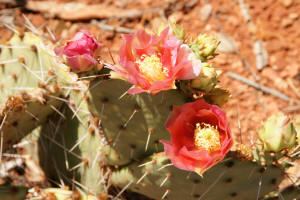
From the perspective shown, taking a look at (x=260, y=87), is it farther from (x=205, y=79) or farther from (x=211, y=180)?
(x=205, y=79)

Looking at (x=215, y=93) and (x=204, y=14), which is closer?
(x=215, y=93)

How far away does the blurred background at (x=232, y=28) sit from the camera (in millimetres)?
2027

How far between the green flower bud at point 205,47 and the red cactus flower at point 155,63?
0.09 m

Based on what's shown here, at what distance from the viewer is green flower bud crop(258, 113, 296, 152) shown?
93 cm

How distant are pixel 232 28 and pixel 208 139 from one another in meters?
1.46

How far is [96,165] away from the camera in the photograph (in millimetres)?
1298

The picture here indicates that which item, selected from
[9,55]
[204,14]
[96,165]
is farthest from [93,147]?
[204,14]

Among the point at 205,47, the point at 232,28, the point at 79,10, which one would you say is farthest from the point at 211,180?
the point at 79,10

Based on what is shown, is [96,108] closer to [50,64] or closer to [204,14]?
[50,64]

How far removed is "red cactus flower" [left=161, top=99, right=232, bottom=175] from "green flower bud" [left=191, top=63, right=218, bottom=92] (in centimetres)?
5

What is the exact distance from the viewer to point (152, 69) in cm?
88

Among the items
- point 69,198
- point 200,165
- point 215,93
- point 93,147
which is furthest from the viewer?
point 93,147

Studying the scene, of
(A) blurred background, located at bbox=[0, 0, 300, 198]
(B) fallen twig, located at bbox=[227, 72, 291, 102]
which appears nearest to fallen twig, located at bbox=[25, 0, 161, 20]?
(A) blurred background, located at bbox=[0, 0, 300, 198]

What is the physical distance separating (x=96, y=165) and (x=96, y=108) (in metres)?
0.31
